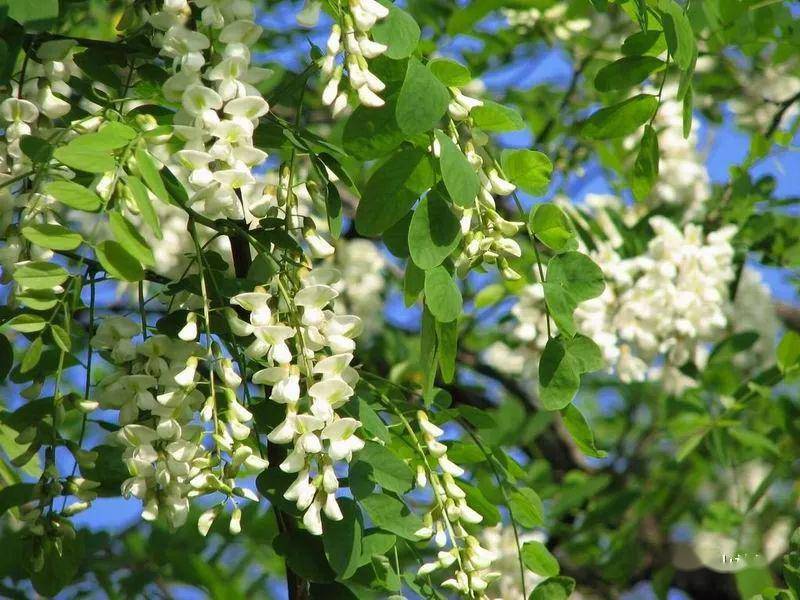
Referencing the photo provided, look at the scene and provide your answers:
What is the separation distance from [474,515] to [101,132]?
493 mm

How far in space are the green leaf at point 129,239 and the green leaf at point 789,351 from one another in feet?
4.45

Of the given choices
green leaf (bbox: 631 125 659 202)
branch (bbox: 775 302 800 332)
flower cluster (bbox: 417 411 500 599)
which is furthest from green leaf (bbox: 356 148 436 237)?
branch (bbox: 775 302 800 332)

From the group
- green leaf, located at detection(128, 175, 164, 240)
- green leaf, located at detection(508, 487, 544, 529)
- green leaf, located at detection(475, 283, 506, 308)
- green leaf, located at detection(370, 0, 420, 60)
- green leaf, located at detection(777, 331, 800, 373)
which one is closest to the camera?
green leaf, located at detection(128, 175, 164, 240)

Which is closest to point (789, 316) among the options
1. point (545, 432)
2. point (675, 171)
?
point (675, 171)

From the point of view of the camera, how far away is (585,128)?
4.36ft

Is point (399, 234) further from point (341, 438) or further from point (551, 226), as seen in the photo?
point (341, 438)

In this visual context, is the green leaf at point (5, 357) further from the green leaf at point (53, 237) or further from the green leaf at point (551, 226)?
the green leaf at point (551, 226)

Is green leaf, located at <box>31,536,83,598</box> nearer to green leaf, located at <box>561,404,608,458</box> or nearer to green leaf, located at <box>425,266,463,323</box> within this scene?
green leaf, located at <box>425,266,463,323</box>

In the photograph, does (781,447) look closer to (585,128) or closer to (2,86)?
(585,128)

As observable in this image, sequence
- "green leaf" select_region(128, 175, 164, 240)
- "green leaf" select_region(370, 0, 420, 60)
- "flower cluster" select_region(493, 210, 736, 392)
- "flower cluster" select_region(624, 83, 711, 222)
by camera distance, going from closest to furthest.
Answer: "green leaf" select_region(128, 175, 164, 240)
"green leaf" select_region(370, 0, 420, 60)
"flower cluster" select_region(493, 210, 736, 392)
"flower cluster" select_region(624, 83, 711, 222)

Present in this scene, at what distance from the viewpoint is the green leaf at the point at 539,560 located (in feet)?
4.17

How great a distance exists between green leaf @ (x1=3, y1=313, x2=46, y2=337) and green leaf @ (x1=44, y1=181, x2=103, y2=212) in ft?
0.44

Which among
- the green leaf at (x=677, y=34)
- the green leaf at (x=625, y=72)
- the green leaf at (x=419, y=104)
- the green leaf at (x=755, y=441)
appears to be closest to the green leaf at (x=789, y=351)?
the green leaf at (x=755, y=441)

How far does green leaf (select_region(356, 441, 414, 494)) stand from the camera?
3.51ft
